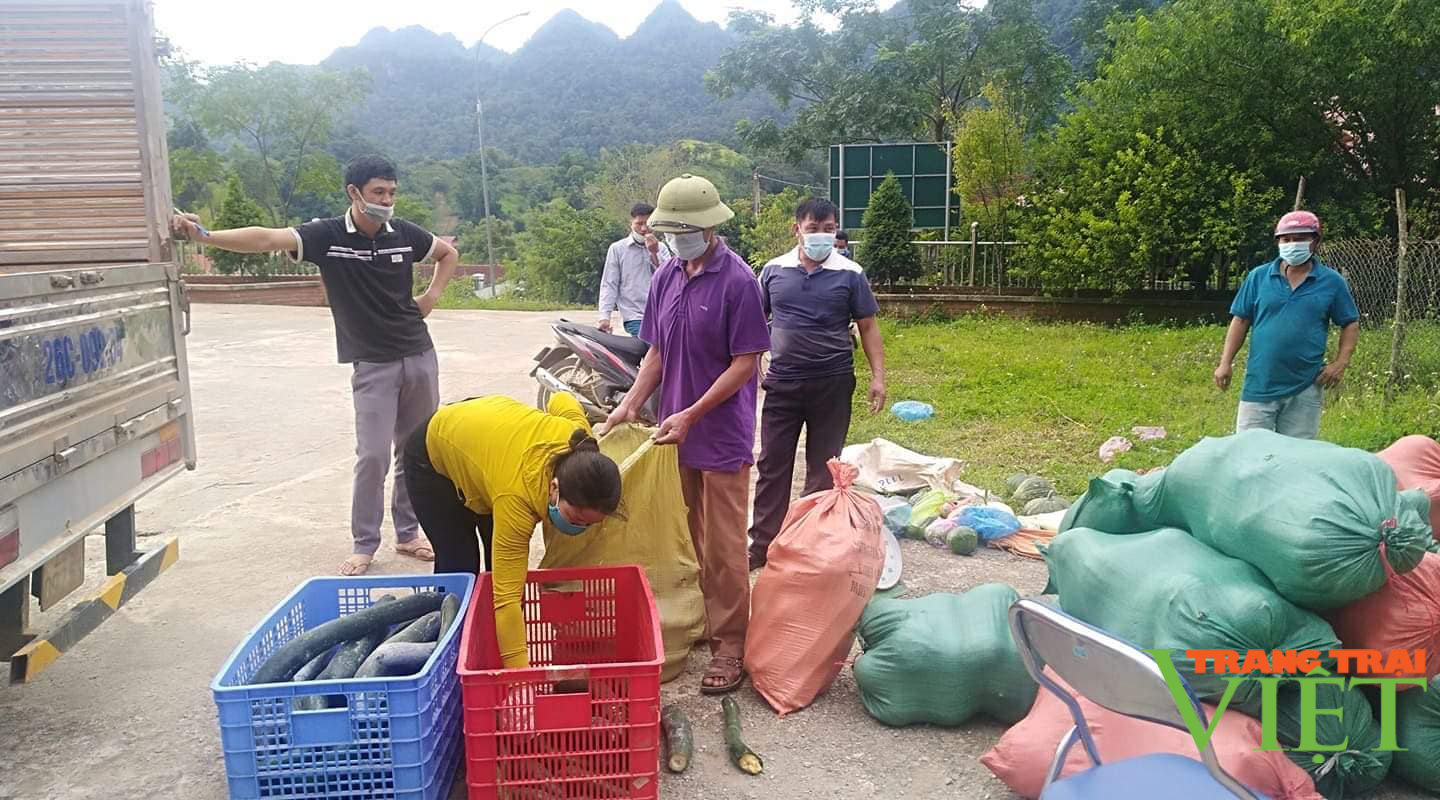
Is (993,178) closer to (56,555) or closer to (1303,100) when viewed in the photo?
(1303,100)

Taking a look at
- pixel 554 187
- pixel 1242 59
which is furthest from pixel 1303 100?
pixel 554 187

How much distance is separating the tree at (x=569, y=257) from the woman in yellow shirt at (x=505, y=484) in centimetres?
2735

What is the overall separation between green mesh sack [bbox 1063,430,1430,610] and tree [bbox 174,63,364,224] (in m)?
30.5

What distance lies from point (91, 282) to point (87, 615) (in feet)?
3.37

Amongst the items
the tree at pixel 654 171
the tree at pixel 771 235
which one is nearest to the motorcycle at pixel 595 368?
the tree at pixel 771 235

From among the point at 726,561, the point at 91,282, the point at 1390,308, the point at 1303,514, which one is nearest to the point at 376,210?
the point at 91,282

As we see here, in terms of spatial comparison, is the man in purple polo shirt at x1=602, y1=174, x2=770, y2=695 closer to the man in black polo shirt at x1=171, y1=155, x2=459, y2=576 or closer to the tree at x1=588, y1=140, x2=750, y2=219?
the man in black polo shirt at x1=171, y1=155, x2=459, y2=576

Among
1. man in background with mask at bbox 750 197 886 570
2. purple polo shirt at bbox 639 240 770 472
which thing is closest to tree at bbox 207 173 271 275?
man in background with mask at bbox 750 197 886 570

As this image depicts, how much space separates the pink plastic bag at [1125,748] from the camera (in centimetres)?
219

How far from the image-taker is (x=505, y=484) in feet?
8.59

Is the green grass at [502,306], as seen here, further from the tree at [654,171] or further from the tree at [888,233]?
the tree at [654,171]

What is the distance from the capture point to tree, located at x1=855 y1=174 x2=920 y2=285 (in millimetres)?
15172

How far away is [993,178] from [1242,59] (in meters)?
3.75

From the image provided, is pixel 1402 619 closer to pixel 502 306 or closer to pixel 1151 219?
pixel 1151 219
